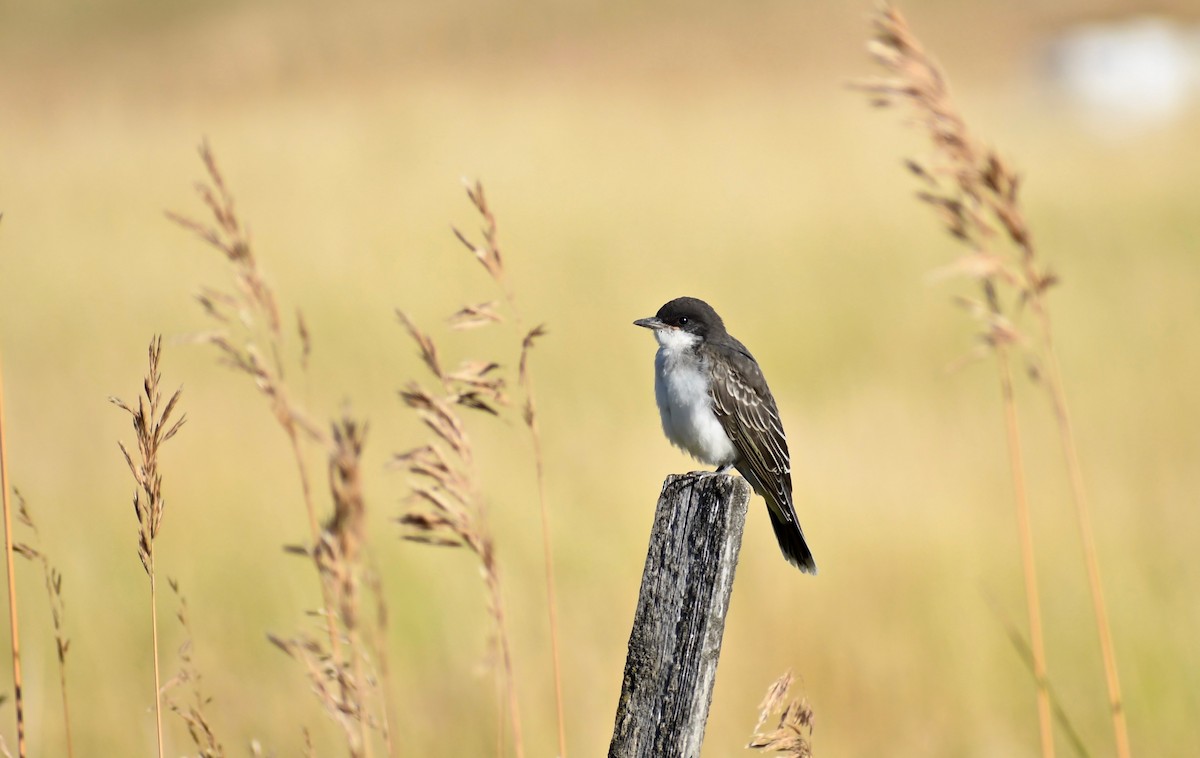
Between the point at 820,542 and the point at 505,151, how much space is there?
19047 mm

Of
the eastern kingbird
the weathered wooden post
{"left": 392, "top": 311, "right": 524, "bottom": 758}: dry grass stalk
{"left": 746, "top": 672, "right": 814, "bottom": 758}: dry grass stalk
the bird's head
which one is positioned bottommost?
{"left": 746, "top": 672, "right": 814, "bottom": 758}: dry grass stalk

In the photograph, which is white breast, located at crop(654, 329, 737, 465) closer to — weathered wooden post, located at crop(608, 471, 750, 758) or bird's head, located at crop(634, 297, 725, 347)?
bird's head, located at crop(634, 297, 725, 347)

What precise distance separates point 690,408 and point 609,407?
5676 mm

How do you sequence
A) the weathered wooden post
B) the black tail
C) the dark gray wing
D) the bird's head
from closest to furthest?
the weathered wooden post, the black tail, the dark gray wing, the bird's head

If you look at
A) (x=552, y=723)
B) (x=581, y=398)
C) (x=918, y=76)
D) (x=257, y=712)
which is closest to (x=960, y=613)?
(x=552, y=723)

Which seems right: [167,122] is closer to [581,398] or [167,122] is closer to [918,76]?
[581,398]

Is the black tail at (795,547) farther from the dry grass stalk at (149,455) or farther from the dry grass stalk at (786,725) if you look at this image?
the dry grass stalk at (149,455)

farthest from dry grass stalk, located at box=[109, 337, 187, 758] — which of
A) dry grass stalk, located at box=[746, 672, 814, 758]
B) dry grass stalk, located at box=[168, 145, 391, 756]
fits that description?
dry grass stalk, located at box=[746, 672, 814, 758]

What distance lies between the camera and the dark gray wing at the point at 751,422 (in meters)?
4.66

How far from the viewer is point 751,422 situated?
476 centimetres

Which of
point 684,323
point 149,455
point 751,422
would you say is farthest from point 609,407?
point 149,455

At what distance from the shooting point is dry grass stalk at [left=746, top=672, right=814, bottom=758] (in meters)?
2.63

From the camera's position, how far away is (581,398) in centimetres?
1068

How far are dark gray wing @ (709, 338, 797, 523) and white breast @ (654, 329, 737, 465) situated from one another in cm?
4
